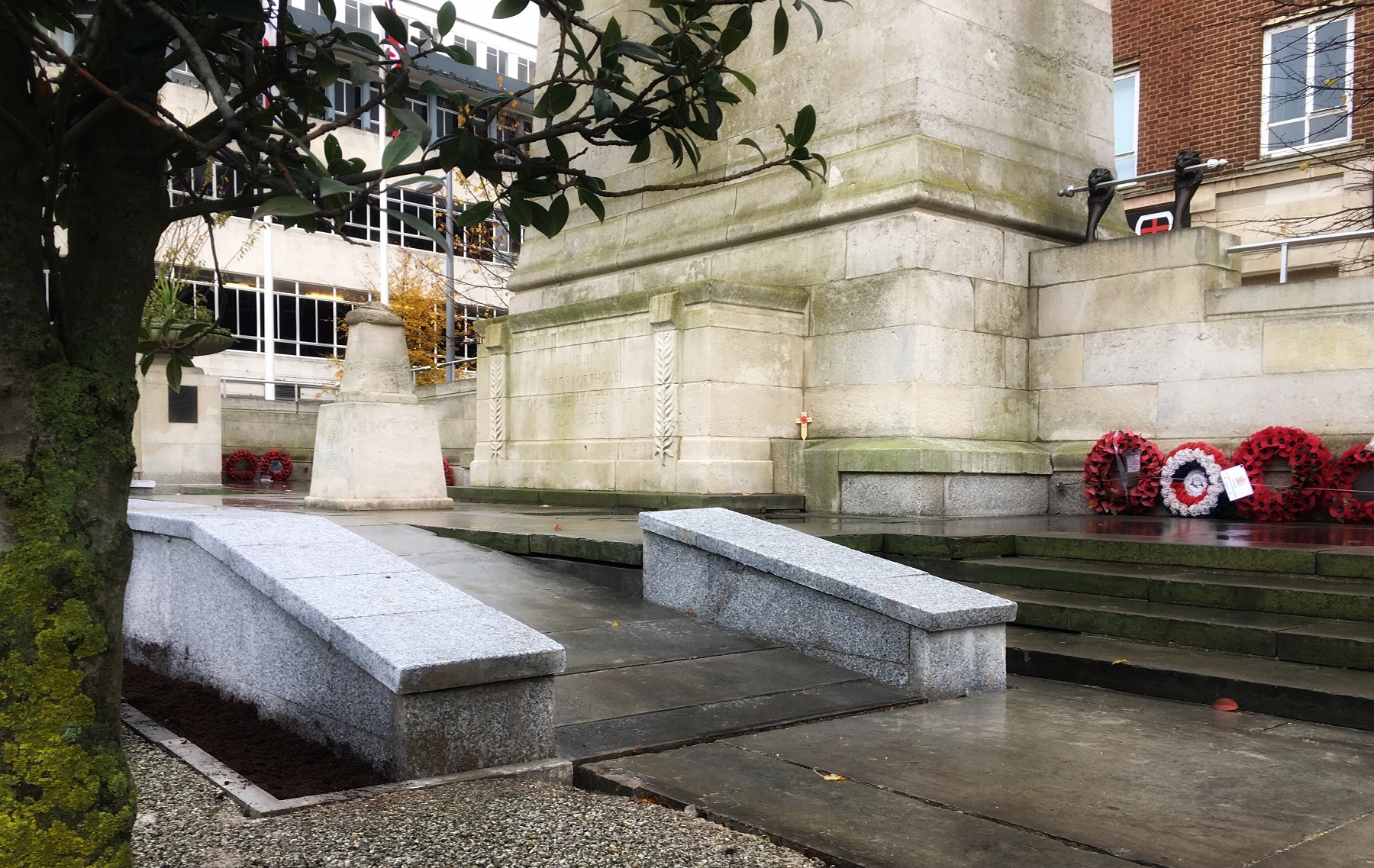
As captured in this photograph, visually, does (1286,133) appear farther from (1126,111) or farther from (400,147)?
(400,147)

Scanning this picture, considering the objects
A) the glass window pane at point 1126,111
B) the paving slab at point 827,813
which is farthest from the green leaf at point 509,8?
the glass window pane at point 1126,111

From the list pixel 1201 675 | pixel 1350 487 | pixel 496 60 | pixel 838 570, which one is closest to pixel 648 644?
pixel 838 570

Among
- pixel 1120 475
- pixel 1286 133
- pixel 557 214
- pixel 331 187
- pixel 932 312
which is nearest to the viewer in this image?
pixel 331 187

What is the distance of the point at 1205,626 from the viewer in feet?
21.9

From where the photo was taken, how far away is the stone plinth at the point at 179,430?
67.0 feet

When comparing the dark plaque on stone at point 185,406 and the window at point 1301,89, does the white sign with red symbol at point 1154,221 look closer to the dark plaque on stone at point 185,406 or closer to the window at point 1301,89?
the window at point 1301,89

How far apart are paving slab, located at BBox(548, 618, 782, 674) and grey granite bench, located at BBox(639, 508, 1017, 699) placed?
211mm

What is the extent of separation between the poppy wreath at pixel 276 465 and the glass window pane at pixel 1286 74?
72.6 feet

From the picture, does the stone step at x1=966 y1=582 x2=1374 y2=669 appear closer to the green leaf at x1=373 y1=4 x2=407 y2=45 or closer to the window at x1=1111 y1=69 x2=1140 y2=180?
the green leaf at x1=373 y1=4 x2=407 y2=45

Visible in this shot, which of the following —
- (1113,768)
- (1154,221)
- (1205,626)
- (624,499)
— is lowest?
(1113,768)

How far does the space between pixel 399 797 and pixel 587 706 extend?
1416 millimetres

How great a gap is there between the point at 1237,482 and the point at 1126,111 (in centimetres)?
1583

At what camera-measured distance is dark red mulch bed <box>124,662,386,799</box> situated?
4531 millimetres

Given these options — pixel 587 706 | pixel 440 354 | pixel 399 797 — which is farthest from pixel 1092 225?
pixel 440 354
